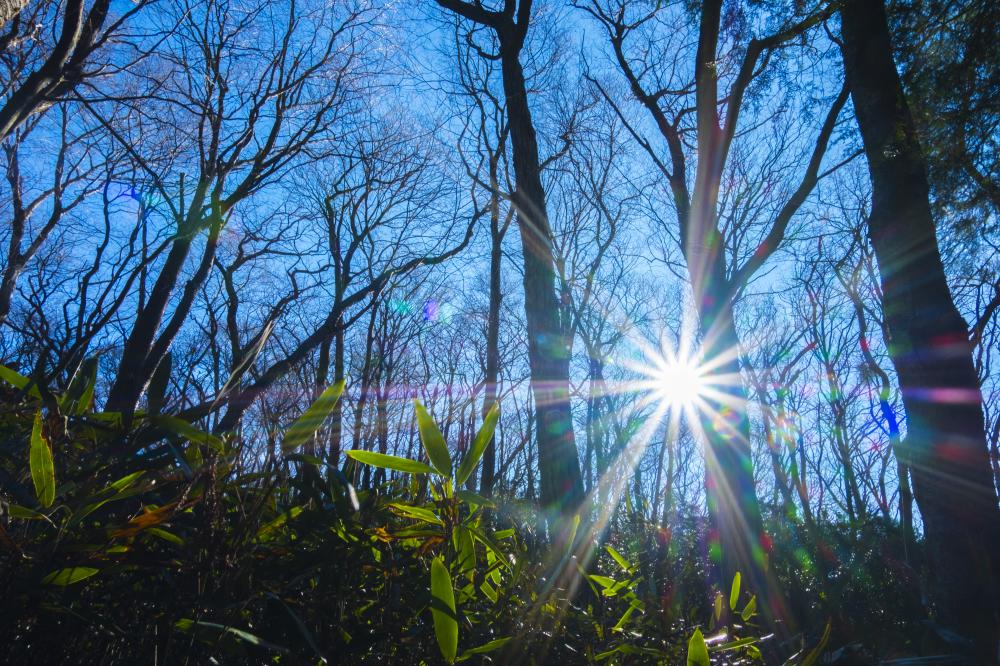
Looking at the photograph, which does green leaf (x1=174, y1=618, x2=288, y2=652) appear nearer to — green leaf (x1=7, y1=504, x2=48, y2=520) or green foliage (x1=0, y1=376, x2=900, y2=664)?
green foliage (x1=0, y1=376, x2=900, y2=664)

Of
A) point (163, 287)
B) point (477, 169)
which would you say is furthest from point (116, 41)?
point (477, 169)

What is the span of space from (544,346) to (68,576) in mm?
3942

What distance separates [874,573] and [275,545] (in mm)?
6460

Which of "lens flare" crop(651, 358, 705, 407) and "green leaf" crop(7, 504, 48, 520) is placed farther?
"lens flare" crop(651, 358, 705, 407)

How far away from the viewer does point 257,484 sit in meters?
0.51

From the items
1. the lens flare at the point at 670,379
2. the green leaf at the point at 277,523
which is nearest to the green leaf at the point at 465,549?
the green leaf at the point at 277,523

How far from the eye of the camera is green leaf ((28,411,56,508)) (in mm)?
402

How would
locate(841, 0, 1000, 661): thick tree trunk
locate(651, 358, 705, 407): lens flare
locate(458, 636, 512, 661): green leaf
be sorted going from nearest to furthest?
locate(458, 636, 512, 661): green leaf, locate(841, 0, 1000, 661): thick tree trunk, locate(651, 358, 705, 407): lens flare

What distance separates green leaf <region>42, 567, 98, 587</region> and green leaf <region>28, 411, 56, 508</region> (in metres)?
0.06

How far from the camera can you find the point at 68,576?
377 mm

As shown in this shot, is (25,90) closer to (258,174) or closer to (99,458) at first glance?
(258,174)

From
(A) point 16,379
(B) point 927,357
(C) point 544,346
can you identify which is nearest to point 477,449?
(A) point 16,379

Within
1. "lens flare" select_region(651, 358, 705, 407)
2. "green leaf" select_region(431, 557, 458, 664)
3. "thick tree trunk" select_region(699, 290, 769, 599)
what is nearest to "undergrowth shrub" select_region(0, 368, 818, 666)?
"green leaf" select_region(431, 557, 458, 664)

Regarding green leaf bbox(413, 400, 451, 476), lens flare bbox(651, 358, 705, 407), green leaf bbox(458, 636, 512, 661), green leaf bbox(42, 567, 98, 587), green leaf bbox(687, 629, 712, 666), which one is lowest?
green leaf bbox(687, 629, 712, 666)
